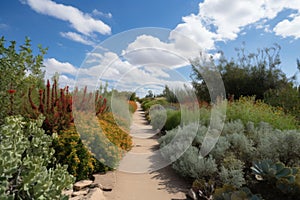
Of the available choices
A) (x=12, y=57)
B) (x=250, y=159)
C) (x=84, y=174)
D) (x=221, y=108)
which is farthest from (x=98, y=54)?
(x=221, y=108)

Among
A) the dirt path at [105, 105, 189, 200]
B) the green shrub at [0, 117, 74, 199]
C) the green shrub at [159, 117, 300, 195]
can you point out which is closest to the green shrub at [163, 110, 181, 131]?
the dirt path at [105, 105, 189, 200]

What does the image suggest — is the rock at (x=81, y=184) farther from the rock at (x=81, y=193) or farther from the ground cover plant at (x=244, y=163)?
the ground cover plant at (x=244, y=163)

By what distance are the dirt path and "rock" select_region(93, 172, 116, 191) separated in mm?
56

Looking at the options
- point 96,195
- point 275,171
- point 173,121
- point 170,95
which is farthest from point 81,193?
point 170,95

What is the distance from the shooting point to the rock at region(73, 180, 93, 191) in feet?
8.91

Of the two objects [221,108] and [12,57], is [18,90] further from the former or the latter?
[221,108]

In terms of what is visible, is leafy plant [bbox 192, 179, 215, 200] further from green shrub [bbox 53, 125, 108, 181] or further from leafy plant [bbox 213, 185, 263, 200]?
green shrub [bbox 53, 125, 108, 181]

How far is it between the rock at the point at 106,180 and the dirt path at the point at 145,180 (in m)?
0.06

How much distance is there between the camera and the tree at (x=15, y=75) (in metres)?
2.97

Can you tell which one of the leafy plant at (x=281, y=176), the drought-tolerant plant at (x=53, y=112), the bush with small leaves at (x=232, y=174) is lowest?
the bush with small leaves at (x=232, y=174)

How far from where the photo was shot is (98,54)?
10.1 feet

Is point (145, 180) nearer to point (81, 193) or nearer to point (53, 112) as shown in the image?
point (81, 193)

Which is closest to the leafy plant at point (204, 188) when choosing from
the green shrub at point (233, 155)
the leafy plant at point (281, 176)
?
the green shrub at point (233, 155)

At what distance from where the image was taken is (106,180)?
2975 mm
